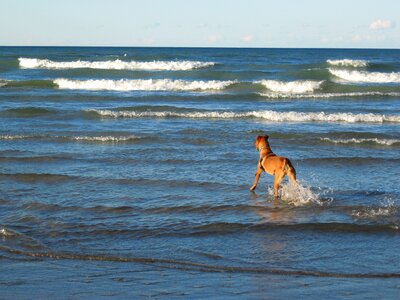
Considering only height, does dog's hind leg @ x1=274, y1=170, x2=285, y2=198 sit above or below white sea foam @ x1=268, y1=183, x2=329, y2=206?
above

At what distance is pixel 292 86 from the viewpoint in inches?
1254

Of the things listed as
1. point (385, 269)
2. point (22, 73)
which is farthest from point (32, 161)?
point (22, 73)

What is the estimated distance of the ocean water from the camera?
6621 mm

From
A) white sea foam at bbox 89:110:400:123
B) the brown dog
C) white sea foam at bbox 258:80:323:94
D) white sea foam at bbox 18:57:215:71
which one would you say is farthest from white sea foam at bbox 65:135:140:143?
white sea foam at bbox 18:57:215:71

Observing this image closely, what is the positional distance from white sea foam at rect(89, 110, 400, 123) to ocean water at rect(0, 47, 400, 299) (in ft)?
0.20

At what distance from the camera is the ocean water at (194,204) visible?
261 inches

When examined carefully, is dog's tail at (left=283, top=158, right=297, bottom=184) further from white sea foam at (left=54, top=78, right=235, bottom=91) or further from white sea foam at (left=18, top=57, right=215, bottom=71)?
white sea foam at (left=18, top=57, right=215, bottom=71)

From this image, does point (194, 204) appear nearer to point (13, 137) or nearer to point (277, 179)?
point (277, 179)

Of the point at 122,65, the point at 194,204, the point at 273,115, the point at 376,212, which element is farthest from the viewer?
the point at 122,65

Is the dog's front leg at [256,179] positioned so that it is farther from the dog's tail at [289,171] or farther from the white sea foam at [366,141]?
the white sea foam at [366,141]

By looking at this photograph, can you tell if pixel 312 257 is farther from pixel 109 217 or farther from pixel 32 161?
pixel 32 161

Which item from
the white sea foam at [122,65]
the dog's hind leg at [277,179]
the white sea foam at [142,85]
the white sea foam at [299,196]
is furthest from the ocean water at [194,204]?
the white sea foam at [122,65]

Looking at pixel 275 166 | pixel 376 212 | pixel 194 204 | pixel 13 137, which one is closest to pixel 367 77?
pixel 13 137

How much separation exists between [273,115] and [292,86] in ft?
38.9
